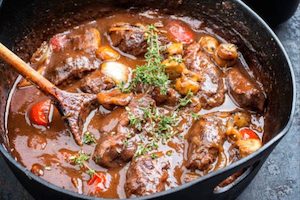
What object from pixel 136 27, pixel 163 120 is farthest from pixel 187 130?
pixel 136 27

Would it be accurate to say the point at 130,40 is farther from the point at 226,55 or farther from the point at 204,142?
the point at 204,142

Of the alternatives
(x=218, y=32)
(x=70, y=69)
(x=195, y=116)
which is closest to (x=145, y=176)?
(x=195, y=116)

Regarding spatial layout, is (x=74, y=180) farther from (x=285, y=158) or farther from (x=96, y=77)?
(x=285, y=158)

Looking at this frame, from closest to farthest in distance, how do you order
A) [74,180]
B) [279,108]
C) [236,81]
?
1. [74,180]
2. [279,108]
3. [236,81]

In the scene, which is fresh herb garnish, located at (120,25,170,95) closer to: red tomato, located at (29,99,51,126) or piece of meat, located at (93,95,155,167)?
piece of meat, located at (93,95,155,167)

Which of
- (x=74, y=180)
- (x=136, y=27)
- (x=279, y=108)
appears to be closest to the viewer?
(x=74, y=180)

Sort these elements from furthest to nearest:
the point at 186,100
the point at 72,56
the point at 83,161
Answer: the point at 72,56 → the point at 186,100 → the point at 83,161

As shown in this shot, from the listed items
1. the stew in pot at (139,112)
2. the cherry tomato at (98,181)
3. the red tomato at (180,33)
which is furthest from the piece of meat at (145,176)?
the red tomato at (180,33)
